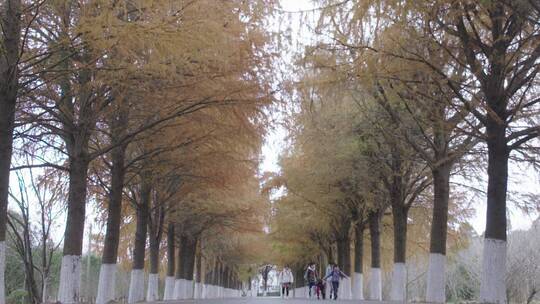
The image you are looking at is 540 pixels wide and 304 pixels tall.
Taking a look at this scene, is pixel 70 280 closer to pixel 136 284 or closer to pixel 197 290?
pixel 136 284

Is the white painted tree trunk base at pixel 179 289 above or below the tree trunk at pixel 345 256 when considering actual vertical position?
below

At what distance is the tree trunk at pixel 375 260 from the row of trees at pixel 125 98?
7.33 metres

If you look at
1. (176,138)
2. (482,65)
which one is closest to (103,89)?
(176,138)

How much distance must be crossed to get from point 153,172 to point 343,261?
48.5 ft

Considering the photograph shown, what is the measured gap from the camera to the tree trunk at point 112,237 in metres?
17.0

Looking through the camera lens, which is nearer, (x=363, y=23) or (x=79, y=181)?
(x=363, y=23)

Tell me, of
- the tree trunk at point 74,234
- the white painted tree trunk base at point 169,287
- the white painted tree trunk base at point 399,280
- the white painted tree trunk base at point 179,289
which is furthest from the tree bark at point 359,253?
the tree trunk at point 74,234

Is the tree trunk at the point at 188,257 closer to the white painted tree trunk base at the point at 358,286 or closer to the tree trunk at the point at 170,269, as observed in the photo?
the tree trunk at the point at 170,269

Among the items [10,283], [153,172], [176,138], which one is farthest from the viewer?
[10,283]

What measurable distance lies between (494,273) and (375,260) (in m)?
13.5

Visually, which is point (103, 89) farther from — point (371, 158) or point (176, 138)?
point (371, 158)

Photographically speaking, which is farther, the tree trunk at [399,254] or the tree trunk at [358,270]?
the tree trunk at [358,270]

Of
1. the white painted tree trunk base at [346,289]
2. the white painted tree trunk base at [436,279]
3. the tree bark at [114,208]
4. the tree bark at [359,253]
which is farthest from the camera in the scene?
the white painted tree trunk base at [346,289]

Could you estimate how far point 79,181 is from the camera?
13711 mm
